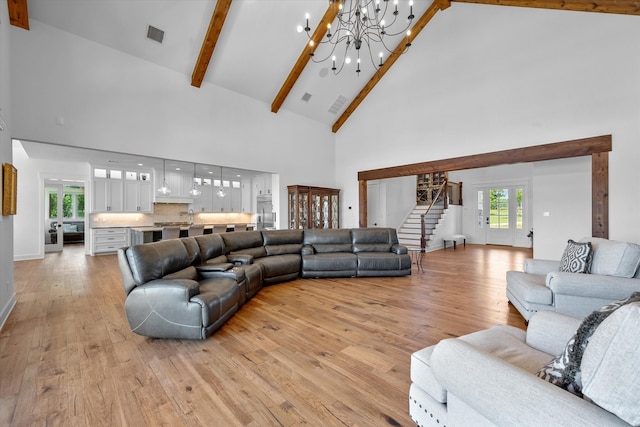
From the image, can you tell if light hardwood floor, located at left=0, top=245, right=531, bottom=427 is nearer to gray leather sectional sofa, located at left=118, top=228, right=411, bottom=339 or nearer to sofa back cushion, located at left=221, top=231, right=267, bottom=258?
gray leather sectional sofa, located at left=118, top=228, right=411, bottom=339

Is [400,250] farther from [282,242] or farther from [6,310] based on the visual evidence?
[6,310]

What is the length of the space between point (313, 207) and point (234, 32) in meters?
4.54

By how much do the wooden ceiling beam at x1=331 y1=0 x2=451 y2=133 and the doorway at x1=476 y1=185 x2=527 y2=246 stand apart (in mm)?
5879

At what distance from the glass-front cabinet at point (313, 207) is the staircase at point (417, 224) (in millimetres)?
2356

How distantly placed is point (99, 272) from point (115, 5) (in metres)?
4.66

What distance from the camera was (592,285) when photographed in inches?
95.1

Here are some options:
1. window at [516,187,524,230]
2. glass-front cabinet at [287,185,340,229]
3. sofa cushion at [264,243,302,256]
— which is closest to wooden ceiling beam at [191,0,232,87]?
glass-front cabinet at [287,185,340,229]

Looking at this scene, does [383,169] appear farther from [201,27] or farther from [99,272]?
[99,272]

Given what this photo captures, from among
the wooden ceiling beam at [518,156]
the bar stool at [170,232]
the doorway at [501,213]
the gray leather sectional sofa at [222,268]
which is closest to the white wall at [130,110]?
the bar stool at [170,232]

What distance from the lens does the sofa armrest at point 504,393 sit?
76 centimetres

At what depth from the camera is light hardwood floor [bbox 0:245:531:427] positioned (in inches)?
63.1

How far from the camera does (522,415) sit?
0.84 meters

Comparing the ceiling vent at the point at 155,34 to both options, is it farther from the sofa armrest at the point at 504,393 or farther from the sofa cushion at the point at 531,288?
the sofa cushion at the point at 531,288

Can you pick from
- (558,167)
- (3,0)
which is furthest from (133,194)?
(558,167)
